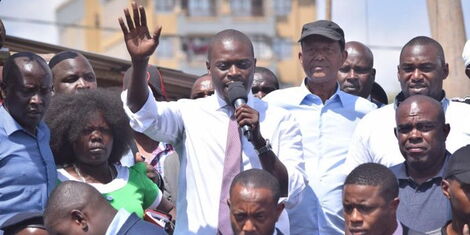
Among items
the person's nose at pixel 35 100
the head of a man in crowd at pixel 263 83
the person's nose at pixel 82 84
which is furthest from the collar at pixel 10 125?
the head of a man in crowd at pixel 263 83

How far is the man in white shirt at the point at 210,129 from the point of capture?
8.27 m

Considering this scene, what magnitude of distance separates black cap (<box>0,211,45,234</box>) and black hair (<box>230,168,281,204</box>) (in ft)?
3.68

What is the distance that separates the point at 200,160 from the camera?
8.52m

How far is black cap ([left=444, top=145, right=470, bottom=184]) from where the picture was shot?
8.13 metres

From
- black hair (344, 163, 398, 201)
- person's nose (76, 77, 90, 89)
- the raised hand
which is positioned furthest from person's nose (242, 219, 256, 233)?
person's nose (76, 77, 90, 89)

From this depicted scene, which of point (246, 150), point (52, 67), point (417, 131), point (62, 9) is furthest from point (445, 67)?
point (62, 9)

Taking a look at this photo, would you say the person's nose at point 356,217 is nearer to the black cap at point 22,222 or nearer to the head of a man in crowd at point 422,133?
the head of a man in crowd at point 422,133

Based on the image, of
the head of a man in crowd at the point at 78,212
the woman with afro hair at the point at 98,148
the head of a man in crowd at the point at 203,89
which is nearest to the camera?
the head of a man in crowd at the point at 78,212

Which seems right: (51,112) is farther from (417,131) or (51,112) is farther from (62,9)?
(62,9)

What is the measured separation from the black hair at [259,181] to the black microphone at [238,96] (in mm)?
255

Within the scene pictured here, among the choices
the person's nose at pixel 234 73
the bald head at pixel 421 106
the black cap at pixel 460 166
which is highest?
the person's nose at pixel 234 73

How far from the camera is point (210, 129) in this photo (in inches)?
338

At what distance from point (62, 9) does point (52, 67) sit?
5696 cm

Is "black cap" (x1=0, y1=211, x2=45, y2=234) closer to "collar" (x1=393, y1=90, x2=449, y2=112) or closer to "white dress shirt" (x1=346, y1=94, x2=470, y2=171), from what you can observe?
"white dress shirt" (x1=346, y1=94, x2=470, y2=171)
